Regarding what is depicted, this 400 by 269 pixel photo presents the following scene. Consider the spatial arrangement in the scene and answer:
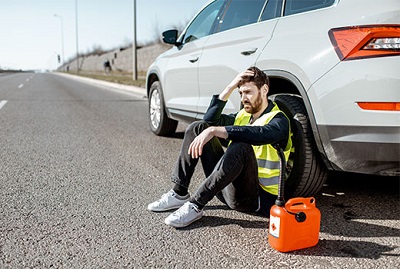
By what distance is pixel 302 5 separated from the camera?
2801 millimetres

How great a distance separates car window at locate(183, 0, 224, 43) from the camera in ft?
13.7

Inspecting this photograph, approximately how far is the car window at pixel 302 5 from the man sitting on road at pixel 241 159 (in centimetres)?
64

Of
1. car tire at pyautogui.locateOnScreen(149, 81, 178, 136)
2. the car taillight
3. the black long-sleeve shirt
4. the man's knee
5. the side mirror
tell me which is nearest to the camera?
the car taillight

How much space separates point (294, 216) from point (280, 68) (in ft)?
3.64

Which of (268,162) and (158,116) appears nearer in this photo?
(268,162)

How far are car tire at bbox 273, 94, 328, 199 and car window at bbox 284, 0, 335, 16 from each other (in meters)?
0.62

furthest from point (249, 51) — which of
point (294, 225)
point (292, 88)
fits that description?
point (294, 225)

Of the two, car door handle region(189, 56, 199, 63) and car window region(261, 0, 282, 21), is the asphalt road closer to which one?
car door handle region(189, 56, 199, 63)

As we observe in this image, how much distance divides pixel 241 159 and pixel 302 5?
1.27 metres

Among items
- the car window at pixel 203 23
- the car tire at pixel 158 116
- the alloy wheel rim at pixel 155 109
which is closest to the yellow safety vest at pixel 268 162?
the car window at pixel 203 23

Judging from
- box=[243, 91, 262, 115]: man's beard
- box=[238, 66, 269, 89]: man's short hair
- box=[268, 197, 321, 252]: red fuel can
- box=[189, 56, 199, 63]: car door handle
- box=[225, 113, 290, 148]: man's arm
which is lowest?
box=[268, 197, 321, 252]: red fuel can

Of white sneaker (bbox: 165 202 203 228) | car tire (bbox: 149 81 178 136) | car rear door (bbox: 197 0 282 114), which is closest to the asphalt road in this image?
white sneaker (bbox: 165 202 203 228)

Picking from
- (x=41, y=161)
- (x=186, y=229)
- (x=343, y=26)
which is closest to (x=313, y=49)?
(x=343, y=26)

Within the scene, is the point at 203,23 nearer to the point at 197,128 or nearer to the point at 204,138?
the point at 197,128
